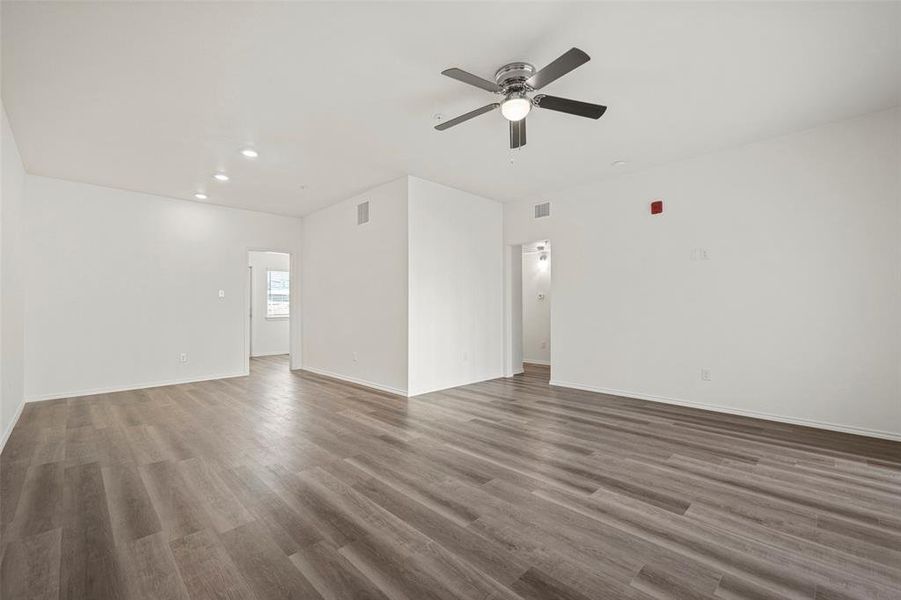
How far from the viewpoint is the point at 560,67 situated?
2.39 meters

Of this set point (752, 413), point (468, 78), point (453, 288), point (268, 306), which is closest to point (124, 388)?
point (268, 306)

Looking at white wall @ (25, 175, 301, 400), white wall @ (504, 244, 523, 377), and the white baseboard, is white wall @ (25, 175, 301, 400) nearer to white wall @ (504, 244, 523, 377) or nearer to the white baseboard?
the white baseboard

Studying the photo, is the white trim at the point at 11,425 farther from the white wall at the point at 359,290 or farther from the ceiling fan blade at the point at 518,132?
the ceiling fan blade at the point at 518,132

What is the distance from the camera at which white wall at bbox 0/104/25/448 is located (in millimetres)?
3428

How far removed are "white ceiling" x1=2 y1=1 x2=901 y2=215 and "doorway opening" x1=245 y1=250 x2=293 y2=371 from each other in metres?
5.27

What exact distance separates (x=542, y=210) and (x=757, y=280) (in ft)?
9.80

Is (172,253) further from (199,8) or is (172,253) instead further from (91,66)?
(199,8)

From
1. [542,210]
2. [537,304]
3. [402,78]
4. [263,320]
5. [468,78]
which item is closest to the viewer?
[468,78]

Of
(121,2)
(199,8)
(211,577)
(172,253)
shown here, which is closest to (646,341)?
(211,577)

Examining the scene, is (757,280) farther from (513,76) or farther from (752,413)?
(513,76)

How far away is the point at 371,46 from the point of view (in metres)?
2.57

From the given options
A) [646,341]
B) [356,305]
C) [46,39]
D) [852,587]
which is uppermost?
[46,39]

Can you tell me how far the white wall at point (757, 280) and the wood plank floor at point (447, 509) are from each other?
51cm

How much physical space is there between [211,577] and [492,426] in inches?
104
